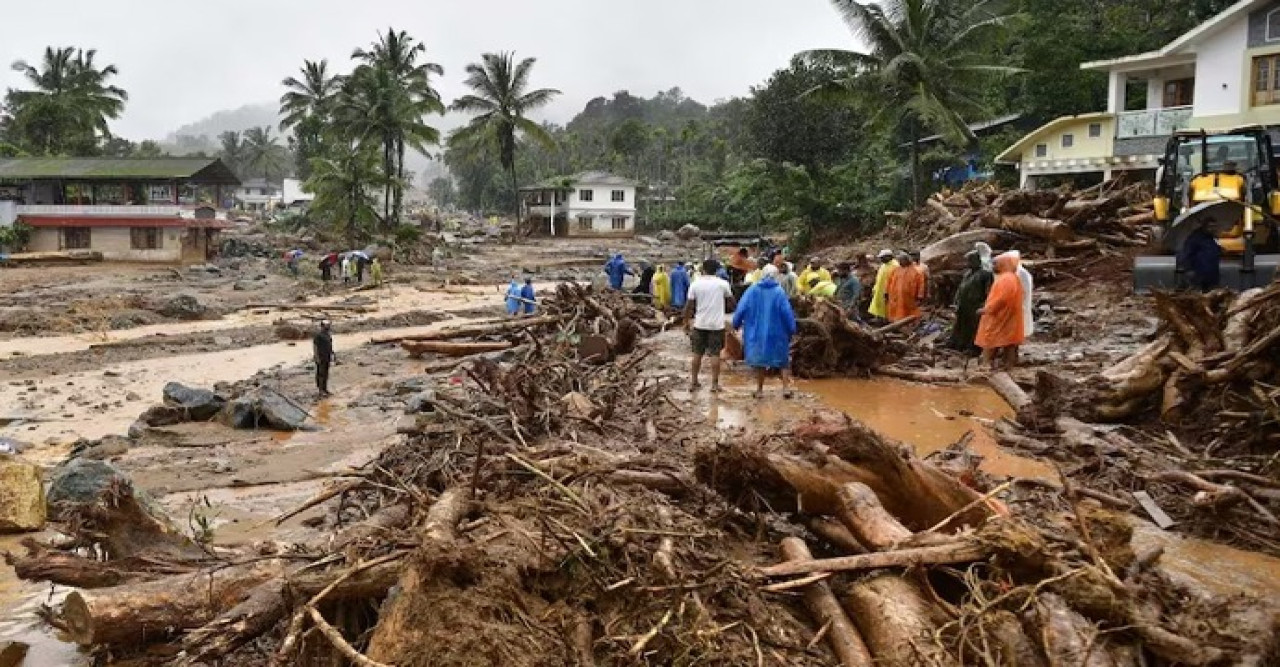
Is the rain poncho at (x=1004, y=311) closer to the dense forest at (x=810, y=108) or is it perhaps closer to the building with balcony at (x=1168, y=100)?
the dense forest at (x=810, y=108)

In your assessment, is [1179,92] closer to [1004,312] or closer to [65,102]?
[1004,312]

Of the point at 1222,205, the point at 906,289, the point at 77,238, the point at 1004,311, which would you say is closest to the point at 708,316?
the point at 1004,311

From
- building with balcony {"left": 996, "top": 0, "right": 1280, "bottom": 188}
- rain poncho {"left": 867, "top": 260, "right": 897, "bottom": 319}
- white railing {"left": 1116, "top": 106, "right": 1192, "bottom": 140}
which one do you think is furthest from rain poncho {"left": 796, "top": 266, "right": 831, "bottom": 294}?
white railing {"left": 1116, "top": 106, "right": 1192, "bottom": 140}

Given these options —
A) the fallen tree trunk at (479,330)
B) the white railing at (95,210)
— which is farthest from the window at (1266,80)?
the white railing at (95,210)

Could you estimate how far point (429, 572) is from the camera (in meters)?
3.81

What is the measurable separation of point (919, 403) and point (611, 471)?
5.61m

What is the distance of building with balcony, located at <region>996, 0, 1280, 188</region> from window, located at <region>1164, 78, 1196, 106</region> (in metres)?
0.03

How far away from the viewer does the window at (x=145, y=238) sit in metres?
40.9

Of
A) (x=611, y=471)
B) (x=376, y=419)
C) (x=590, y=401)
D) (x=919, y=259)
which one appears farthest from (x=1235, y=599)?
(x=919, y=259)

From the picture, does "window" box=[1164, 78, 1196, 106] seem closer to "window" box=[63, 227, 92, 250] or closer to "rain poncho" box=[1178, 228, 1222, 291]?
"rain poncho" box=[1178, 228, 1222, 291]

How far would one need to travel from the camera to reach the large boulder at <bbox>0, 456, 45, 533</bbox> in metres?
7.89

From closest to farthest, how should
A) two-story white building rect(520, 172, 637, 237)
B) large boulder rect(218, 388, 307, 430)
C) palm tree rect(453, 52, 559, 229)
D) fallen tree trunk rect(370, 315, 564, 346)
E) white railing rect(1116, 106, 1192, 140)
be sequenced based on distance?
large boulder rect(218, 388, 307, 430)
fallen tree trunk rect(370, 315, 564, 346)
white railing rect(1116, 106, 1192, 140)
palm tree rect(453, 52, 559, 229)
two-story white building rect(520, 172, 637, 237)

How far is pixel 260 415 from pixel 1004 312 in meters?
9.42

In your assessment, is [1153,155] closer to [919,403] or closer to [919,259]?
[919,259]
